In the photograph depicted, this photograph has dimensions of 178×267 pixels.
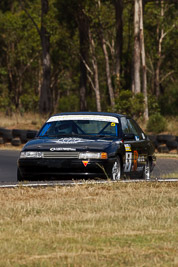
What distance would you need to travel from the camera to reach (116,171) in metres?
13.1

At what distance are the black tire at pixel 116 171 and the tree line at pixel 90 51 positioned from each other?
78.8 ft

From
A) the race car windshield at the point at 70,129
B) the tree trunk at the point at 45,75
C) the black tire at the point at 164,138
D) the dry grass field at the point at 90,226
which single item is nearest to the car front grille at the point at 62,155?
the dry grass field at the point at 90,226

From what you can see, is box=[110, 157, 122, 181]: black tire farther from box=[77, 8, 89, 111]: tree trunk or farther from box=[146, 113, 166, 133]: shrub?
box=[77, 8, 89, 111]: tree trunk

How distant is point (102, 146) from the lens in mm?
12688

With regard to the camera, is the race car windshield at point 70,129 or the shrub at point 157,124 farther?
the shrub at point 157,124

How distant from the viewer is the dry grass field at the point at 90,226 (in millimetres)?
6730

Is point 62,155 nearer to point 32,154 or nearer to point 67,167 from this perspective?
point 67,167

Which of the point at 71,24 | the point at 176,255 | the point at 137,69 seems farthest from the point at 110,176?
the point at 71,24

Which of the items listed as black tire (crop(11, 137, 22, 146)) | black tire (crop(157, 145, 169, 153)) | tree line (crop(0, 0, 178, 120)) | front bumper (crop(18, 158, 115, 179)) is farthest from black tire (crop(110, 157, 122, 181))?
tree line (crop(0, 0, 178, 120))

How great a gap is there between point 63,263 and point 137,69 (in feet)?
114

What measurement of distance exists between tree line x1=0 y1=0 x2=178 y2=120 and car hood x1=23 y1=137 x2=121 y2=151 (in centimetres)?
2430

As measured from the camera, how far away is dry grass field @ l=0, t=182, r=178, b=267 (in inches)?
265

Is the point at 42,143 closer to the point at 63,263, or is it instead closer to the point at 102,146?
the point at 102,146

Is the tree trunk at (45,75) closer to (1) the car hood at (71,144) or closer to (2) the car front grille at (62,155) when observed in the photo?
(1) the car hood at (71,144)
